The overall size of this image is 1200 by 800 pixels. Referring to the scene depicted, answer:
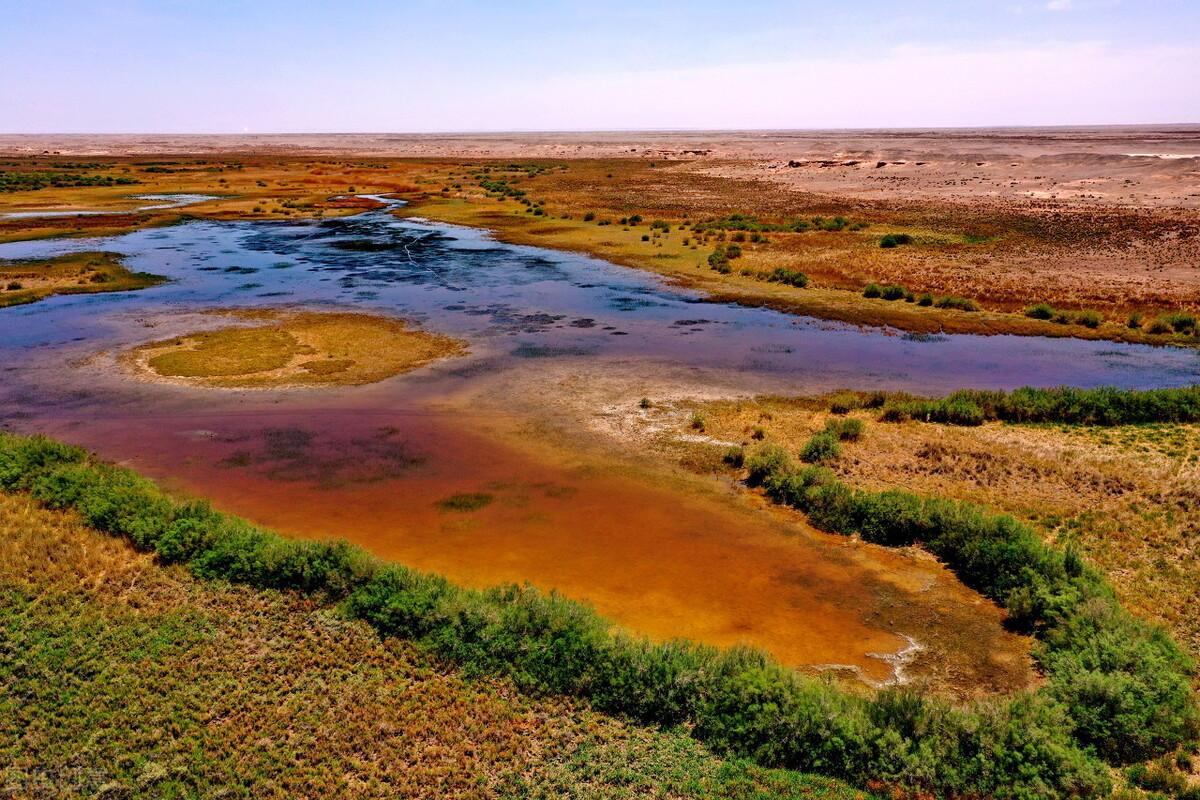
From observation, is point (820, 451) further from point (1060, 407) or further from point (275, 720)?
point (275, 720)

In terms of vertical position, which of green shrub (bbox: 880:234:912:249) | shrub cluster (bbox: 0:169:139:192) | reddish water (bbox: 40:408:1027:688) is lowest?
reddish water (bbox: 40:408:1027:688)

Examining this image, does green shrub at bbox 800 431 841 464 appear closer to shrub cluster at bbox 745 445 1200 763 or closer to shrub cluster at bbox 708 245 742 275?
shrub cluster at bbox 745 445 1200 763

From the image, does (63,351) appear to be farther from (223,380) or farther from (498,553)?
(498,553)

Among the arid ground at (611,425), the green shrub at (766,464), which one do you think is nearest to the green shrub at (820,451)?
the arid ground at (611,425)

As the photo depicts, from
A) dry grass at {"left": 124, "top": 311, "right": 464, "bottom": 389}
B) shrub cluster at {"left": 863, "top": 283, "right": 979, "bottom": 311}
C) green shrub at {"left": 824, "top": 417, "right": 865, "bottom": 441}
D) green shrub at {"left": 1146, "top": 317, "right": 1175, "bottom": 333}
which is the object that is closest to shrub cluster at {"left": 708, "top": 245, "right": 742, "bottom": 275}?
shrub cluster at {"left": 863, "top": 283, "right": 979, "bottom": 311}

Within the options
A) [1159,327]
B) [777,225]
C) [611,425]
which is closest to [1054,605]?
[611,425]

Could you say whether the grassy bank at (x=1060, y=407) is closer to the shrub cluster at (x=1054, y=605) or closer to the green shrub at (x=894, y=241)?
the shrub cluster at (x=1054, y=605)

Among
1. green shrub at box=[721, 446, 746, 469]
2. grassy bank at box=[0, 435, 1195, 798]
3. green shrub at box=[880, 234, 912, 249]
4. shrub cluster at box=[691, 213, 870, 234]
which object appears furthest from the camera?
shrub cluster at box=[691, 213, 870, 234]

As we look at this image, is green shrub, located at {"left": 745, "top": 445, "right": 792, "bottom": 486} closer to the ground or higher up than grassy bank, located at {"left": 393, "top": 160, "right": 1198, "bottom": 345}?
closer to the ground
